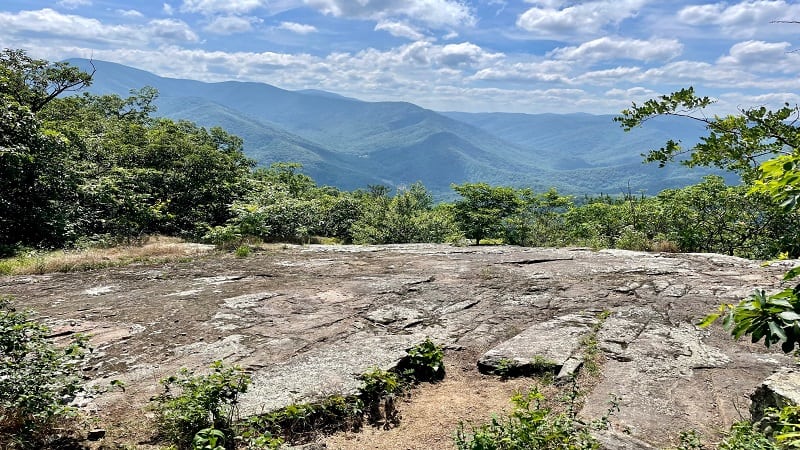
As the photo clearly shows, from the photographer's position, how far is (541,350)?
296 inches

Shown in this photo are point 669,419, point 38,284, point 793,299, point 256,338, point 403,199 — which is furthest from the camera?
point 403,199

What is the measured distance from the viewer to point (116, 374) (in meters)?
6.42

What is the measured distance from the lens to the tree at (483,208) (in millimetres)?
24656

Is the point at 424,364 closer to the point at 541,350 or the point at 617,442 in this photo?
the point at 541,350

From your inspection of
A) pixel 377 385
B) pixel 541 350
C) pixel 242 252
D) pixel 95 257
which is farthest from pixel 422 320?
pixel 95 257

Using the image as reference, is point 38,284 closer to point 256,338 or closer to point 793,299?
point 256,338

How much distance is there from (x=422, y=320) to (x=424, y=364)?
180cm

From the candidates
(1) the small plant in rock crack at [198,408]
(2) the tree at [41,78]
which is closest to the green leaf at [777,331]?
(1) the small plant in rock crack at [198,408]

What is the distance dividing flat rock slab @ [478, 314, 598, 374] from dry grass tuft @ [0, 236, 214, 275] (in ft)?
32.4

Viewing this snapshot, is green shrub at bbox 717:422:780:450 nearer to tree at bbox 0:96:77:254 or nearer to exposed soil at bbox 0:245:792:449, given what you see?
exposed soil at bbox 0:245:792:449

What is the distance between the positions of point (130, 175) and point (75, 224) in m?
3.56

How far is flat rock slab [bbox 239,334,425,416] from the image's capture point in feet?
19.3

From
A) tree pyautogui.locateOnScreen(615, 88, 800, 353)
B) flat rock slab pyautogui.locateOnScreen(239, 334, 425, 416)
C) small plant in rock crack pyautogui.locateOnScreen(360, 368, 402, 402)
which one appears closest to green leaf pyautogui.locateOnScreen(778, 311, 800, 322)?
tree pyautogui.locateOnScreen(615, 88, 800, 353)

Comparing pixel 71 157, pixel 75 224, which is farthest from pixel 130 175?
pixel 75 224
